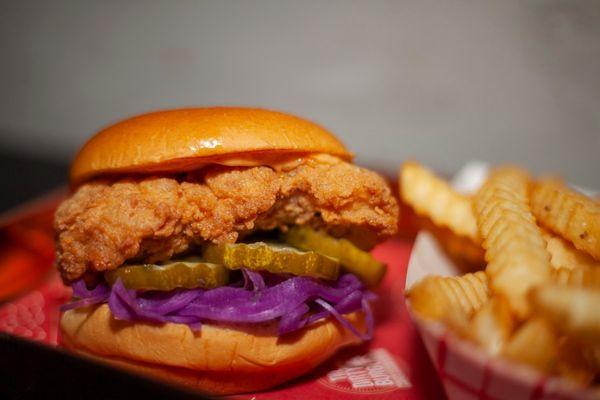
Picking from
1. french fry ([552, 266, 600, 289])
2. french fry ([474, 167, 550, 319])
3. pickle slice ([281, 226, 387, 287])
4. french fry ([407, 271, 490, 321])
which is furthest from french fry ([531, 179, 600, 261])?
pickle slice ([281, 226, 387, 287])

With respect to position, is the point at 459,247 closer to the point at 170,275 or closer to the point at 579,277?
the point at 579,277

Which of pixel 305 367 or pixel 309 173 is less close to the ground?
pixel 309 173

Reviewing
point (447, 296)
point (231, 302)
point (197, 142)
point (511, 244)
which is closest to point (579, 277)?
point (511, 244)

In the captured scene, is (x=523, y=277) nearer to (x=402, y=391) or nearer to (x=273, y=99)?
(x=402, y=391)

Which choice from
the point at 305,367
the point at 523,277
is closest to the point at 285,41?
the point at 305,367

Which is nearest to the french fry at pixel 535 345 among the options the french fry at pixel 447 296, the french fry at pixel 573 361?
the french fry at pixel 573 361

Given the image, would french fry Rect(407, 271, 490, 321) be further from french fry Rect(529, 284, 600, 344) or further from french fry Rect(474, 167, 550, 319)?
french fry Rect(529, 284, 600, 344)
